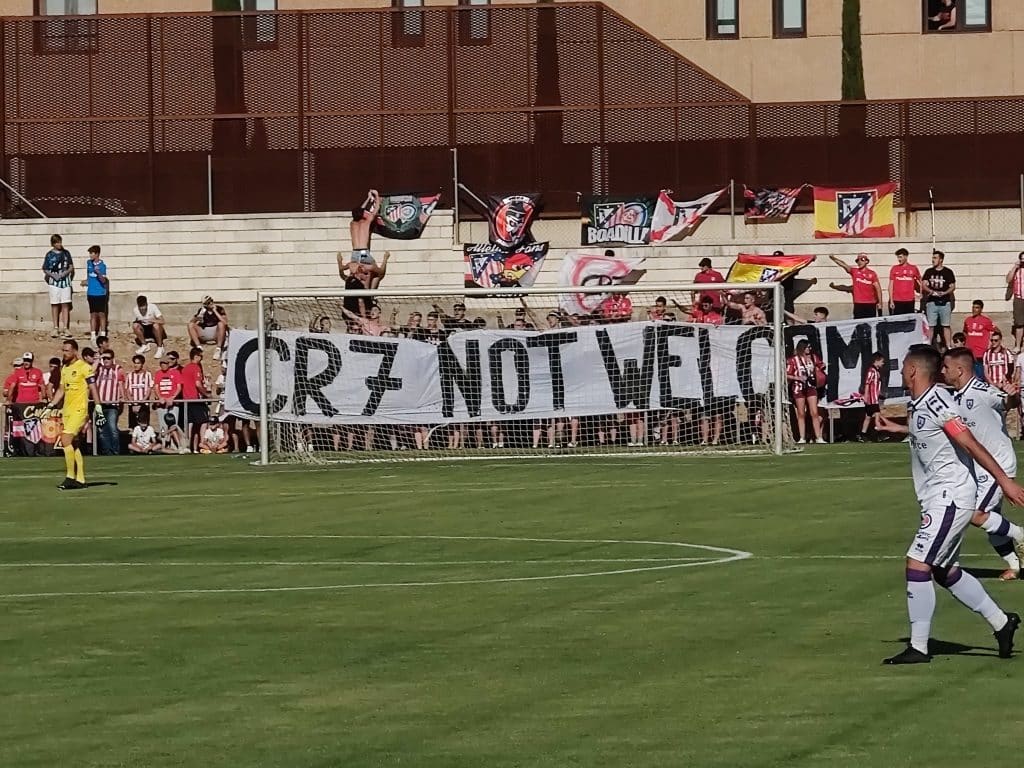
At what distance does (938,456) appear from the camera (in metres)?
11.7

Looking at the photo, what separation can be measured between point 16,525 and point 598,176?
22210mm

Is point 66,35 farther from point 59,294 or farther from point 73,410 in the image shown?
point 73,410

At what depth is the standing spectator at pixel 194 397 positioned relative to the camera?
32188 millimetres

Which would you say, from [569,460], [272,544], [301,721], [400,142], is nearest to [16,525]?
[272,544]

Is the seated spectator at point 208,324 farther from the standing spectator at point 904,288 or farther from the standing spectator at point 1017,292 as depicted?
the standing spectator at point 1017,292

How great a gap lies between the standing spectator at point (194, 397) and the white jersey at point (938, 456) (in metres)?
21.5

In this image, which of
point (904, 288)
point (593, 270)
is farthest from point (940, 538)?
point (593, 270)

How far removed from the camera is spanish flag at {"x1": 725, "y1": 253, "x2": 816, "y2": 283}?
3703 centimetres

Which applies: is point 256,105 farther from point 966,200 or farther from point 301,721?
point 301,721

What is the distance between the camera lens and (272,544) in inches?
756

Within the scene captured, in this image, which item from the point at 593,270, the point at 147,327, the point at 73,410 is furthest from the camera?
the point at 593,270

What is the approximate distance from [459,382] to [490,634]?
56.0ft

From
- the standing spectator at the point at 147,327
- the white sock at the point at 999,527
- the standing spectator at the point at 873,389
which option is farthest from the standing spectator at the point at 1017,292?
the white sock at the point at 999,527

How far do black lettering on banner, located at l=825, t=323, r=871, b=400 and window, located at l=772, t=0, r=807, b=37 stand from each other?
19.2 meters
